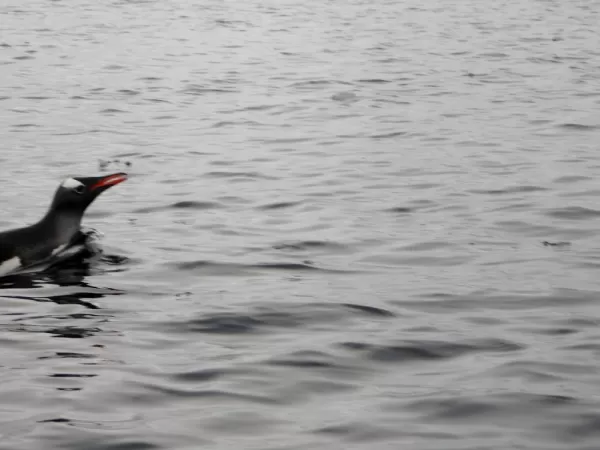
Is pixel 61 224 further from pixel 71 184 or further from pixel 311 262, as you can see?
pixel 311 262

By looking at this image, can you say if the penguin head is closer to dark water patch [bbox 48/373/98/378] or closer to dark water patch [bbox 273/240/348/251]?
dark water patch [bbox 273/240/348/251]

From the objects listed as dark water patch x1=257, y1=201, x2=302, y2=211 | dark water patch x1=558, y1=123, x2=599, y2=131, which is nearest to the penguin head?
dark water patch x1=257, y1=201, x2=302, y2=211

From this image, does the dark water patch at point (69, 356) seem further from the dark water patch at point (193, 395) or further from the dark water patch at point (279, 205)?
the dark water patch at point (279, 205)

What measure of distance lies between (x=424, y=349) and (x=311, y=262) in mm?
2933

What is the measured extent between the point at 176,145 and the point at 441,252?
7.94 m

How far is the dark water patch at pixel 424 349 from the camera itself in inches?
333

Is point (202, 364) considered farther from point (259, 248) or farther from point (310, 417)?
point (259, 248)

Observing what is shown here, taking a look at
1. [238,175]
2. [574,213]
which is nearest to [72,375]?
[574,213]

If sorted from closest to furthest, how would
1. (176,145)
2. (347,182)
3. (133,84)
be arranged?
1. (347,182)
2. (176,145)
3. (133,84)

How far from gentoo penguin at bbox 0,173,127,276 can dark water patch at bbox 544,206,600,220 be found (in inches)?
187

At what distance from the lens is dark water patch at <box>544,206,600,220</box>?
1319 cm

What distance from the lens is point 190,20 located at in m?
40.9

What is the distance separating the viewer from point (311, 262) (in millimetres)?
11391

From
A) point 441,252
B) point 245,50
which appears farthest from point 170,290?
point 245,50
